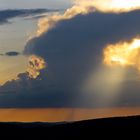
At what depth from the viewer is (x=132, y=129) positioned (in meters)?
182

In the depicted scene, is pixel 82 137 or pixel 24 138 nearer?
pixel 82 137

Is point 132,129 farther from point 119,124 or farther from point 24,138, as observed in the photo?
point 24,138

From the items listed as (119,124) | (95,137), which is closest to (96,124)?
(119,124)

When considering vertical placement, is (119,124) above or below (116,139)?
above

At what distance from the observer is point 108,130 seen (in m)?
184

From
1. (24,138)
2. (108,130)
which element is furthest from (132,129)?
(24,138)

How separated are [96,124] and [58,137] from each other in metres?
13.4

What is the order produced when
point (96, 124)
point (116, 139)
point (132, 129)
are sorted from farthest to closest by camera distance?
point (96, 124)
point (132, 129)
point (116, 139)

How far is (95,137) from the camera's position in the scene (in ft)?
579

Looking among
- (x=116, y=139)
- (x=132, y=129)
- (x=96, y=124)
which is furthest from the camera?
(x=96, y=124)

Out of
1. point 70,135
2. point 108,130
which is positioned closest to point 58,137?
point 70,135

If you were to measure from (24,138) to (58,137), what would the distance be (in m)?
12.7

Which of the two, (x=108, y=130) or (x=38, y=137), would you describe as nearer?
(x=108, y=130)

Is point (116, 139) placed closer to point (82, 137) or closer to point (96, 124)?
point (82, 137)
